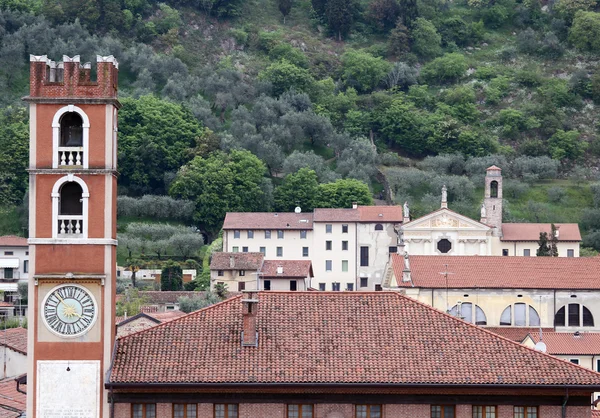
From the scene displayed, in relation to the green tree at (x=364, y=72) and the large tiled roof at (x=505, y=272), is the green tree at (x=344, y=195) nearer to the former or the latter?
the large tiled roof at (x=505, y=272)

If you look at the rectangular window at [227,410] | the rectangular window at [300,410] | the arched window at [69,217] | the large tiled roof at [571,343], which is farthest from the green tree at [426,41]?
the rectangular window at [227,410]

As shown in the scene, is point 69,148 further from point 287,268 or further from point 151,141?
point 151,141

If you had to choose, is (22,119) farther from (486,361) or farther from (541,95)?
(486,361)

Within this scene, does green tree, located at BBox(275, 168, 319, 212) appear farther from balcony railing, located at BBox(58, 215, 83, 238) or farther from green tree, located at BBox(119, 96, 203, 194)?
balcony railing, located at BBox(58, 215, 83, 238)

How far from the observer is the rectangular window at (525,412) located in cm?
3747

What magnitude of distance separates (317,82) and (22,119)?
42.6 metres

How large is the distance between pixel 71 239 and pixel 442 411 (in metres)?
10.6

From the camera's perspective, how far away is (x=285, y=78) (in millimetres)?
163875

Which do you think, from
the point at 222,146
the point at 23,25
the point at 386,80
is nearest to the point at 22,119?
the point at 222,146

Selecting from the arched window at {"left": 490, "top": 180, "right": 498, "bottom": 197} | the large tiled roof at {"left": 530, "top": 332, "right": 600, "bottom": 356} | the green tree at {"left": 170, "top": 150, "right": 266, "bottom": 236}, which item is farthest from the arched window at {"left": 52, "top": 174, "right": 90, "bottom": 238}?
the green tree at {"left": 170, "top": 150, "right": 266, "bottom": 236}

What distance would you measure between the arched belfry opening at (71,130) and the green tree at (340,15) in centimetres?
15227

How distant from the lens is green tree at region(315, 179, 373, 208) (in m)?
125

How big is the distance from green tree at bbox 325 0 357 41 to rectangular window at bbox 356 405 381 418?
155 m

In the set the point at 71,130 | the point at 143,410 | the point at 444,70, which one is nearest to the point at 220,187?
the point at 444,70
